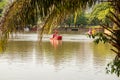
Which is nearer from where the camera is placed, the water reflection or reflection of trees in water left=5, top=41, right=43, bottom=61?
the water reflection

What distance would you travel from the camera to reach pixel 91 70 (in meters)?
16.2

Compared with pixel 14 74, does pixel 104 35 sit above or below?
above

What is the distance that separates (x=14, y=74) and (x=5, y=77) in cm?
55

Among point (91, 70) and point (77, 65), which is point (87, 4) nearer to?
point (91, 70)

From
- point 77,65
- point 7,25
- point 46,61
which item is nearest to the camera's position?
point 7,25

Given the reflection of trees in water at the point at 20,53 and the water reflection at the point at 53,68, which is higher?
the water reflection at the point at 53,68

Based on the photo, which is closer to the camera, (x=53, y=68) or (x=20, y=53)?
(x=53, y=68)

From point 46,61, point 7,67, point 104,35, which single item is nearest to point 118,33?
point 104,35

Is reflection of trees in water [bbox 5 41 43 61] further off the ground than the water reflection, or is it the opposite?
the water reflection

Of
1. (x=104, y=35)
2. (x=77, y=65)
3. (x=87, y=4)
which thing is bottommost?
(x=77, y=65)

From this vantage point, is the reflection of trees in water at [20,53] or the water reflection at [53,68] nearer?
the water reflection at [53,68]

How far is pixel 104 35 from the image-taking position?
809 cm

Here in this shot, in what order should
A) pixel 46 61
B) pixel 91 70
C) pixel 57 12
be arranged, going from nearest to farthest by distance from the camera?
pixel 57 12
pixel 91 70
pixel 46 61

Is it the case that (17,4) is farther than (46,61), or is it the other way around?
(46,61)
